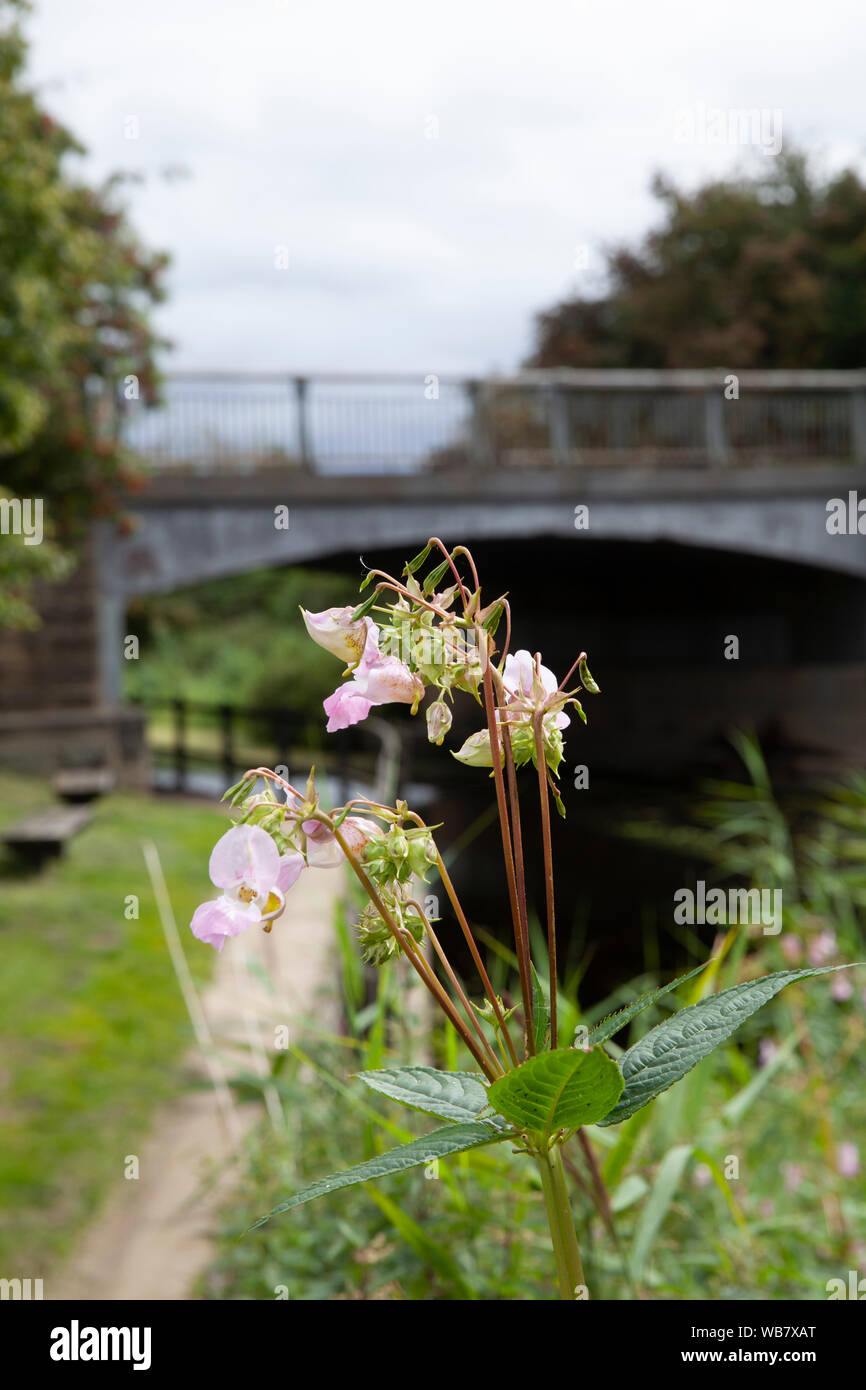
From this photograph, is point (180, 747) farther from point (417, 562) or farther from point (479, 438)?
point (417, 562)

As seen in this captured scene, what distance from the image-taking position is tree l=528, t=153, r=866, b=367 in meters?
25.0

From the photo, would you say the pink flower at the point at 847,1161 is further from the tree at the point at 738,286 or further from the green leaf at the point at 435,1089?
the tree at the point at 738,286

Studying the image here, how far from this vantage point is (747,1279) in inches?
84.3

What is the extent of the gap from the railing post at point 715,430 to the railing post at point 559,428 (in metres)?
2.08

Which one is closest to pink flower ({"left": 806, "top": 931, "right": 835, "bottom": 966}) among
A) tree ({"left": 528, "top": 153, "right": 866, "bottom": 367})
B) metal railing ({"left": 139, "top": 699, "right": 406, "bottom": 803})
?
metal railing ({"left": 139, "top": 699, "right": 406, "bottom": 803})

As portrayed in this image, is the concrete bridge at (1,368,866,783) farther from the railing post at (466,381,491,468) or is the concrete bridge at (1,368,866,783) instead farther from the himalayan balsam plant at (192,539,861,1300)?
the himalayan balsam plant at (192,539,861,1300)

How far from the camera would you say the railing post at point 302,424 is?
13.7 metres

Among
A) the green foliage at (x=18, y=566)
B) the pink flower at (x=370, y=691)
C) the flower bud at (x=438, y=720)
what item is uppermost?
the green foliage at (x=18, y=566)

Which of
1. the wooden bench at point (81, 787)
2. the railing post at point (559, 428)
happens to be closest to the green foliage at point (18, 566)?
the wooden bench at point (81, 787)

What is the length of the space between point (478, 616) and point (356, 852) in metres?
0.11

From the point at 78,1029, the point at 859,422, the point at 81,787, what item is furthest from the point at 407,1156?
the point at 859,422

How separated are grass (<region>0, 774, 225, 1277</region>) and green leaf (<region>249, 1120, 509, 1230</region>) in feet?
3.71

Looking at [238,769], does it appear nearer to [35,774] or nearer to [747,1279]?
[35,774]

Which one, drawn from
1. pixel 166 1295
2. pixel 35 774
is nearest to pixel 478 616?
pixel 166 1295
